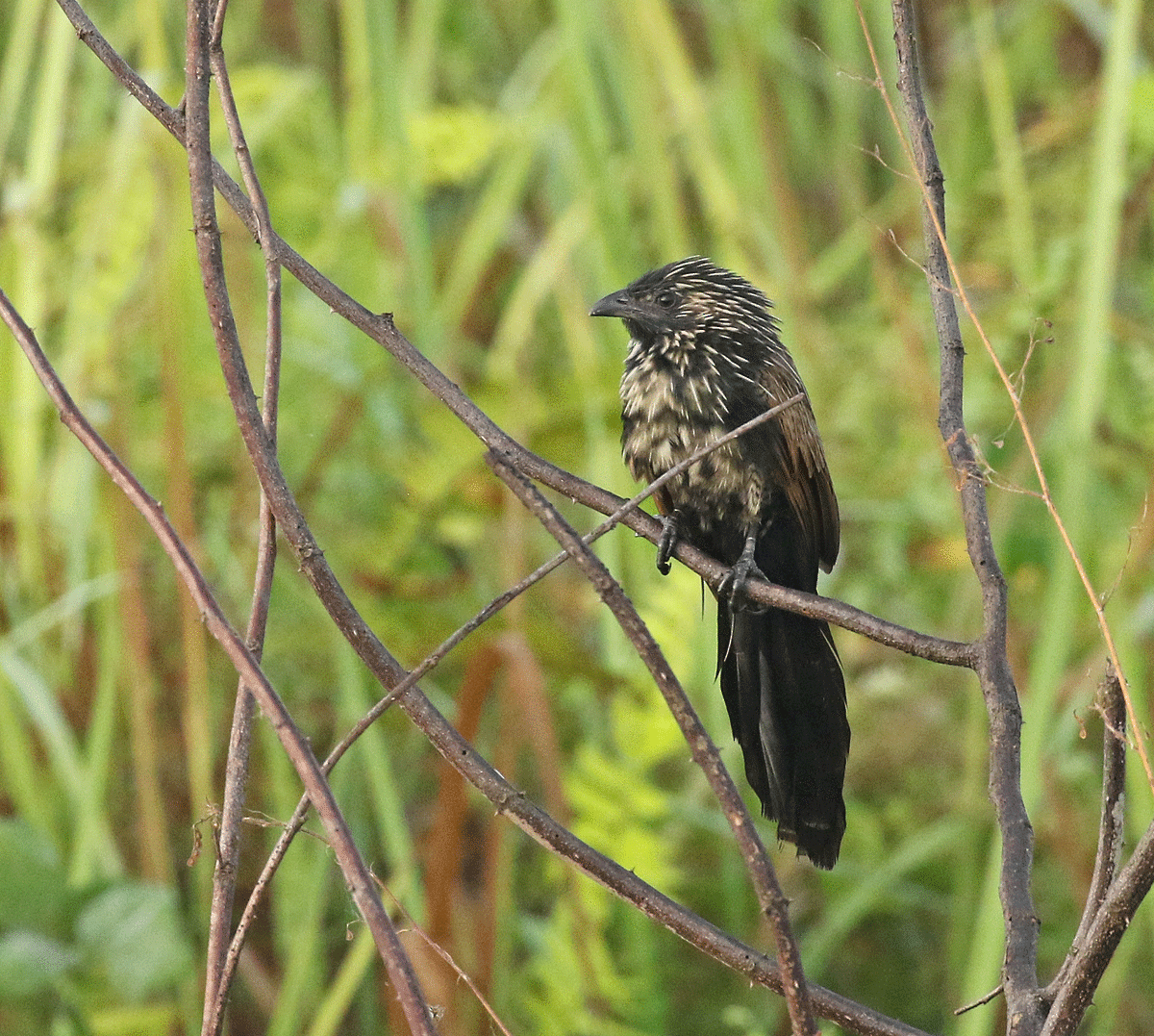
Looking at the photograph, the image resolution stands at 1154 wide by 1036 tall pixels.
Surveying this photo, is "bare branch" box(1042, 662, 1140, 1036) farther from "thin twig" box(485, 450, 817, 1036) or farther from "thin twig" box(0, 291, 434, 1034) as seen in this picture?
"thin twig" box(0, 291, 434, 1034)

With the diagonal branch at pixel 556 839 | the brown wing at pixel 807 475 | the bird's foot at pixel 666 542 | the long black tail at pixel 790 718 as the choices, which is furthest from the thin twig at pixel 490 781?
the brown wing at pixel 807 475

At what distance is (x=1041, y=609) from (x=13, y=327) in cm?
357

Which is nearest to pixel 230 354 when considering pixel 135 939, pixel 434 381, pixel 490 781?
pixel 434 381

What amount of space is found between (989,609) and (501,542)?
3.15 metres

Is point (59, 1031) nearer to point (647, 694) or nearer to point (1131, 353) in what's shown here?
point (647, 694)

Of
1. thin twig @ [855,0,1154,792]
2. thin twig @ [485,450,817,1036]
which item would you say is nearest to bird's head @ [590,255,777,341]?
thin twig @ [855,0,1154,792]

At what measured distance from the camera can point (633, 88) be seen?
380 centimetres

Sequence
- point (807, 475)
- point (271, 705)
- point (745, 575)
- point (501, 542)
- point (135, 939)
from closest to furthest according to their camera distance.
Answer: point (271, 705), point (745, 575), point (807, 475), point (135, 939), point (501, 542)

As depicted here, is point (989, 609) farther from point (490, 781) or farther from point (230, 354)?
point (230, 354)

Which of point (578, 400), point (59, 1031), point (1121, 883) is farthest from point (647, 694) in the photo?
point (1121, 883)

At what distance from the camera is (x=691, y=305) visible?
2980 mm

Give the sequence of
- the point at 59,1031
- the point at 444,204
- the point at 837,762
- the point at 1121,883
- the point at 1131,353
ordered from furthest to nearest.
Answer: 1. the point at 444,204
2. the point at 1131,353
3. the point at 59,1031
4. the point at 837,762
5. the point at 1121,883

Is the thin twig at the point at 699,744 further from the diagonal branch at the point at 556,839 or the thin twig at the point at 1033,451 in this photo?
the thin twig at the point at 1033,451

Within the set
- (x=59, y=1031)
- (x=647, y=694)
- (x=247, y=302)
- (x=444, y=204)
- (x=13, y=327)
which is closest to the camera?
(x=13, y=327)
